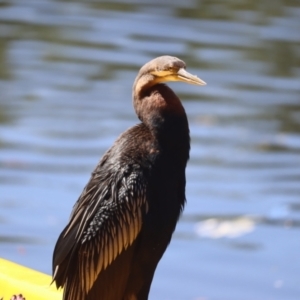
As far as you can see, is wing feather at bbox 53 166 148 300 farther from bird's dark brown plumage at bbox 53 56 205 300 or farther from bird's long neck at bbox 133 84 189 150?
bird's long neck at bbox 133 84 189 150

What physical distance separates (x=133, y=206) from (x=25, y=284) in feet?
1.99

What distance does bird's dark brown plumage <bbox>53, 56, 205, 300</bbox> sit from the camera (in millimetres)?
2646

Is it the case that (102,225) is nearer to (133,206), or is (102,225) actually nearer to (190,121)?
(133,206)

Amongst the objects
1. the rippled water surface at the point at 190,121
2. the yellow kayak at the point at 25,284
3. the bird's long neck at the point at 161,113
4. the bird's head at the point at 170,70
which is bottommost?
the yellow kayak at the point at 25,284

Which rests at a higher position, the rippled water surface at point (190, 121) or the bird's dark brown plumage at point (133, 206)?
the rippled water surface at point (190, 121)

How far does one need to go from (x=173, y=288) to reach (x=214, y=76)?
2.94 meters

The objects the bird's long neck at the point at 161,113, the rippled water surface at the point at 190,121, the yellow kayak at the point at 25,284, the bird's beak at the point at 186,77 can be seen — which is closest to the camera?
the bird's beak at the point at 186,77

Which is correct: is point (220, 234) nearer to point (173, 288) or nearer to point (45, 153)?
point (173, 288)

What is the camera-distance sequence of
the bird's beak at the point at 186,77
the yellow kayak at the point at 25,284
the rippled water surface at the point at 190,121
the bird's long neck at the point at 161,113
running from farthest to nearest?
the rippled water surface at the point at 190,121, the yellow kayak at the point at 25,284, the bird's long neck at the point at 161,113, the bird's beak at the point at 186,77

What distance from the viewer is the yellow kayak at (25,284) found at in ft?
9.93

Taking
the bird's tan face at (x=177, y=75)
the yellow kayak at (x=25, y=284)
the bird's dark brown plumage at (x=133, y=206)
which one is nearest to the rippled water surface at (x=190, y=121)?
the yellow kayak at (x=25, y=284)

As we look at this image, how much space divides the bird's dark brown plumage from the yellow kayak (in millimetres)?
293

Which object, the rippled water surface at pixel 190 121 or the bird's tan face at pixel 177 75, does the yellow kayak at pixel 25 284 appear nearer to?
the bird's tan face at pixel 177 75

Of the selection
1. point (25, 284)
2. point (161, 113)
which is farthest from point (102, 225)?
point (25, 284)
